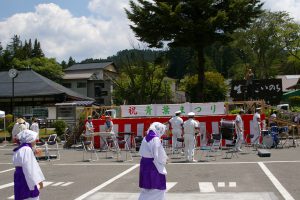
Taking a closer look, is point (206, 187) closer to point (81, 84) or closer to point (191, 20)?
point (191, 20)

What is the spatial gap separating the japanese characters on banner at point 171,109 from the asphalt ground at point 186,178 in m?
7.18

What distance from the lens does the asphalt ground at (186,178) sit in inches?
437

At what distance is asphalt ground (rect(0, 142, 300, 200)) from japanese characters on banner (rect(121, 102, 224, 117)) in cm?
718

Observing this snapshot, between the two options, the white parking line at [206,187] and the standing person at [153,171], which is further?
the white parking line at [206,187]

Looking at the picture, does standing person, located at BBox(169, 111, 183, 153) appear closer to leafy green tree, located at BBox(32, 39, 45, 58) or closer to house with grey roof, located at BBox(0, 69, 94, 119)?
house with grey roof, located at BBox(0, 69, 94, 119)

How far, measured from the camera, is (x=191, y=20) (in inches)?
1428

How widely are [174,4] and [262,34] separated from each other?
36121 mm

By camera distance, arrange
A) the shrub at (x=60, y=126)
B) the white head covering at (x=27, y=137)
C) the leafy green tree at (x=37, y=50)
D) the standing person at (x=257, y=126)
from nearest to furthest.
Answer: the white head covering at (x=27, y=137) → the standing person at (x=257, y=126) → the shrub at (x=60, y=126) → the leafy green tree at (x=37, y=50)

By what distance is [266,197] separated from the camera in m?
10.5

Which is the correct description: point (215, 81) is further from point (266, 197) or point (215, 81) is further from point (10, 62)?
point (266, 197)

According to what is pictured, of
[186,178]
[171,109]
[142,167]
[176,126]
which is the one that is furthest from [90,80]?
[142,167]

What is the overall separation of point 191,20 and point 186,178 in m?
24.0

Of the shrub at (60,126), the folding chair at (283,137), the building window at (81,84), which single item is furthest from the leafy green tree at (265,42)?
the folding chair at (283,137)

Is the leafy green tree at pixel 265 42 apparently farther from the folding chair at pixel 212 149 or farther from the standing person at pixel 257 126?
the folding chair at pixel 212 149
